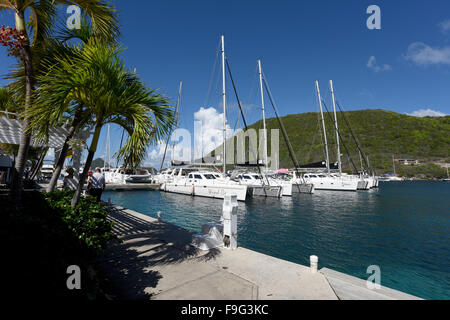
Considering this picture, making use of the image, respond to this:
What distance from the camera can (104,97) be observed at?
3701mm

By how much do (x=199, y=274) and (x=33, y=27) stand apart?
6429 millimetres

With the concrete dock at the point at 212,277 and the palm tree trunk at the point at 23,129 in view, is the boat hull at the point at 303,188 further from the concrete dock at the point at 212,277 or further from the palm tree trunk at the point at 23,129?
the palm tree trunk at the point at 23,129

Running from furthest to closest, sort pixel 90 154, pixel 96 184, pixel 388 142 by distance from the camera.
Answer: pixel 388 142 → pixel 96 184 → pixel 90 154

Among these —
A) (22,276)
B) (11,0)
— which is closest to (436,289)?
(22,276)

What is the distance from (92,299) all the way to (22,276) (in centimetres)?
73

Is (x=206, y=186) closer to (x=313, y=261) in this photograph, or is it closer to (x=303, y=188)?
(x=303, y=188)

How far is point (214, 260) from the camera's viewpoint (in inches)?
198

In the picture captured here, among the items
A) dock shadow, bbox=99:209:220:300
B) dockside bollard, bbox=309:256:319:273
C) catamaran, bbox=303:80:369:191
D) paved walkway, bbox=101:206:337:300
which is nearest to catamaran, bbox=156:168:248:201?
dock shadow, bbox=99:209:220:300

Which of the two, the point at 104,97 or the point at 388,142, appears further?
the point at 388,142

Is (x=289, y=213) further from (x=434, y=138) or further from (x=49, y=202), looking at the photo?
(x=434, y=138)

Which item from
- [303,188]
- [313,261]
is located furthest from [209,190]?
[313,261]

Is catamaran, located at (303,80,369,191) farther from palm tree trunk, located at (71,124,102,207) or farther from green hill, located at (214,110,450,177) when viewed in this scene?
green hill, located at (214,110,450,177)

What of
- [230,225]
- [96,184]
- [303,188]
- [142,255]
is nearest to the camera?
[142,255]

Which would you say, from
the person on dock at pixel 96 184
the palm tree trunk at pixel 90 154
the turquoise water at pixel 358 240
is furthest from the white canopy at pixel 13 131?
the turquoise water at pixel 358 240
